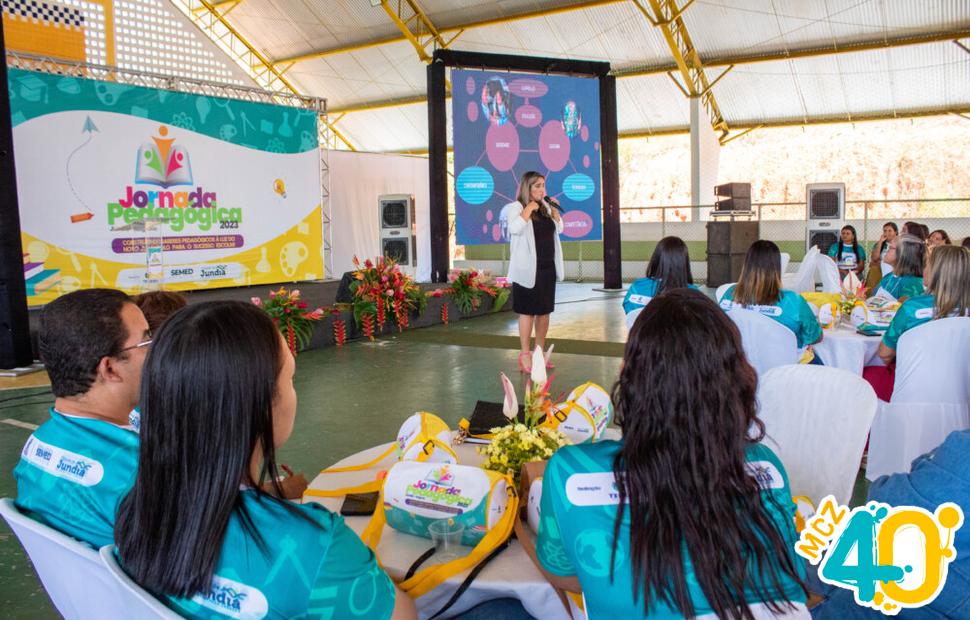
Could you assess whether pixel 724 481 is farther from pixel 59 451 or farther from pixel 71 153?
pixel 71 153

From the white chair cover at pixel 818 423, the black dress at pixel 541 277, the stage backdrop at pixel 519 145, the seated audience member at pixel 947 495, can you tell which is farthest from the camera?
the stage backdrop at pixel 519 145

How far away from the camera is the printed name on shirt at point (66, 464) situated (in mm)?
1410

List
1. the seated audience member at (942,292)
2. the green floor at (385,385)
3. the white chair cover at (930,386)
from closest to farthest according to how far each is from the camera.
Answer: the white chair cover at (930,386) → the seated audience member at (942,292) → the green floor at (385,385)

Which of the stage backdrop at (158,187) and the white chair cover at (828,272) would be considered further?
the stage backdrop at (158,187)

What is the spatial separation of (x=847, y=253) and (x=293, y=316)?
6127 millimetres

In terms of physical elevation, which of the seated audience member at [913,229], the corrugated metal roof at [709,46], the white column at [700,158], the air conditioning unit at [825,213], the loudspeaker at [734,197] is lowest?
the seated audience member at [913,229]

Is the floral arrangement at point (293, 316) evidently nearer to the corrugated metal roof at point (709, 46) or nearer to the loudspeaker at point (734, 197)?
the loudspeaker at point (734, 197)

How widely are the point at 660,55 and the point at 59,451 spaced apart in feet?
50.1

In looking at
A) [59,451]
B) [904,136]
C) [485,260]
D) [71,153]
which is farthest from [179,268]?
[904,136]

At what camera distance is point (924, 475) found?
135cm

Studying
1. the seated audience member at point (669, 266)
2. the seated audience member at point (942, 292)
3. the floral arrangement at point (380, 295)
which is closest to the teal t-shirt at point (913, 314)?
the seated audience member at point (942, 292)

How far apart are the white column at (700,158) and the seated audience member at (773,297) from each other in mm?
11610

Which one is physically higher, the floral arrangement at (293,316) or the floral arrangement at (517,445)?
the floral arrangement at (517,445)

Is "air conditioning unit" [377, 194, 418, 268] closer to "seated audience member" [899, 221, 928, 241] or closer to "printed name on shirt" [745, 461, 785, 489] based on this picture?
"seated audience member" [899, 221, 928, 241]
